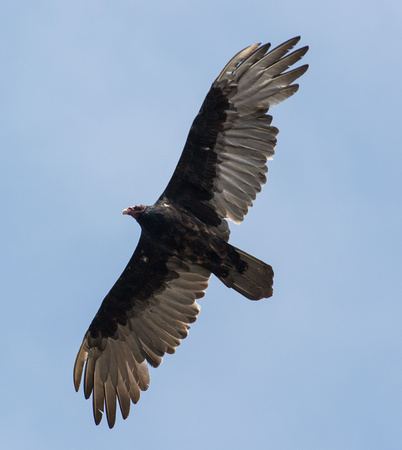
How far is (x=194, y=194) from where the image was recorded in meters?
12.4

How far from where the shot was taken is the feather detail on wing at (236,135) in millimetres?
12047

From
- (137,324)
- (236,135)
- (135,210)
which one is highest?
(236,135)

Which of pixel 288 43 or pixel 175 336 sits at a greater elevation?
pixel 288 43

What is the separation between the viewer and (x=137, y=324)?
13266 mm

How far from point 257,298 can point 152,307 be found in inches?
71.6

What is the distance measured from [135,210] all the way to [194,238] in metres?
0.94

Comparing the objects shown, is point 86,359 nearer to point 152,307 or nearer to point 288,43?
point 152,307

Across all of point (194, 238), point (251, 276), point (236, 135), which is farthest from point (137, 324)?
point (236, 135)

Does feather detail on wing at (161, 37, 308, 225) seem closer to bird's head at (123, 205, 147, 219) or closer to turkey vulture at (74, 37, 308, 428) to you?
turkey vulture at (74, 37, 308, 428)

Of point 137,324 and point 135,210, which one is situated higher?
point 135,210

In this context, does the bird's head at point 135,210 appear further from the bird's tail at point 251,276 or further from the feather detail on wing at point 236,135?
the bird's tail at point 251,276

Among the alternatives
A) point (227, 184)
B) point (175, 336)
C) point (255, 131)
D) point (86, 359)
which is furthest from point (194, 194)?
point (86, 359)

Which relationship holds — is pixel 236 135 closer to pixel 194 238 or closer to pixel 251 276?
pixel 194 238

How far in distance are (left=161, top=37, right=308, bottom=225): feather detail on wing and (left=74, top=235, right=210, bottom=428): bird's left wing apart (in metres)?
1.12
